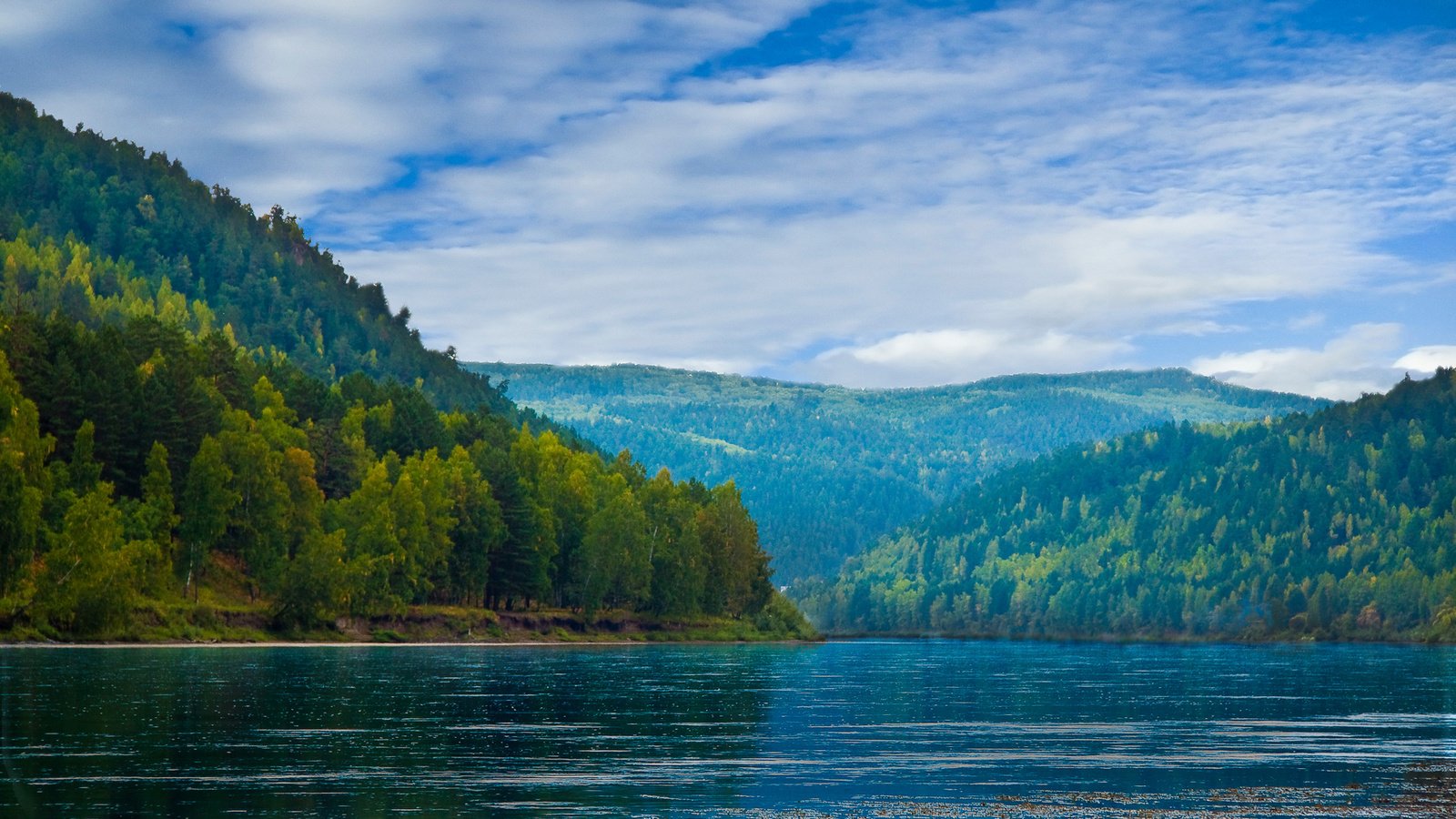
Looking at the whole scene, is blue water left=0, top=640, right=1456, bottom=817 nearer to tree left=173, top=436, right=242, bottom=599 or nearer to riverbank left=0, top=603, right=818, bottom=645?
riverbank left=0, top=603, right=818, bottom=645

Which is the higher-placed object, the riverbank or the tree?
the tree

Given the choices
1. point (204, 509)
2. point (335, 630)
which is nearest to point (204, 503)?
point (204, 509)

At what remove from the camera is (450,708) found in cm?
7188

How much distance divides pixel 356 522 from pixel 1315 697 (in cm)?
10109

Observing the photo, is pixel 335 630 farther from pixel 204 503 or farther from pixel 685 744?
pixel 685 744

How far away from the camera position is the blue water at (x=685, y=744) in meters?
42.7

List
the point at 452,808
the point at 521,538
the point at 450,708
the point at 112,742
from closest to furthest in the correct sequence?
the point at 452,808
the point at 112,742
the point at 450,708
the point at 521,538

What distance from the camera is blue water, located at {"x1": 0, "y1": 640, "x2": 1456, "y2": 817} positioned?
4272 cm

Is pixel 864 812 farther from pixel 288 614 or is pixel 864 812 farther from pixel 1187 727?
pixel 288 614

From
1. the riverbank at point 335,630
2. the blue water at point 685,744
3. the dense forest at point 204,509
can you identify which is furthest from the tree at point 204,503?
the blue water at point 685,744

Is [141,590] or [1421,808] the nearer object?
[1421,808]

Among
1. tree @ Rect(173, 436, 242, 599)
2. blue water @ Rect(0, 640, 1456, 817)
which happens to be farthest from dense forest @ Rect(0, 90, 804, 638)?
blue water @ Rect(0, 640, 1456, 817)

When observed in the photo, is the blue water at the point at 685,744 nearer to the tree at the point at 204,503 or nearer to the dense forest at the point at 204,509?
the dense forest at the point at 204,509

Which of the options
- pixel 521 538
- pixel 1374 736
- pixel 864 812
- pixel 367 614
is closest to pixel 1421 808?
pixel 864 812
